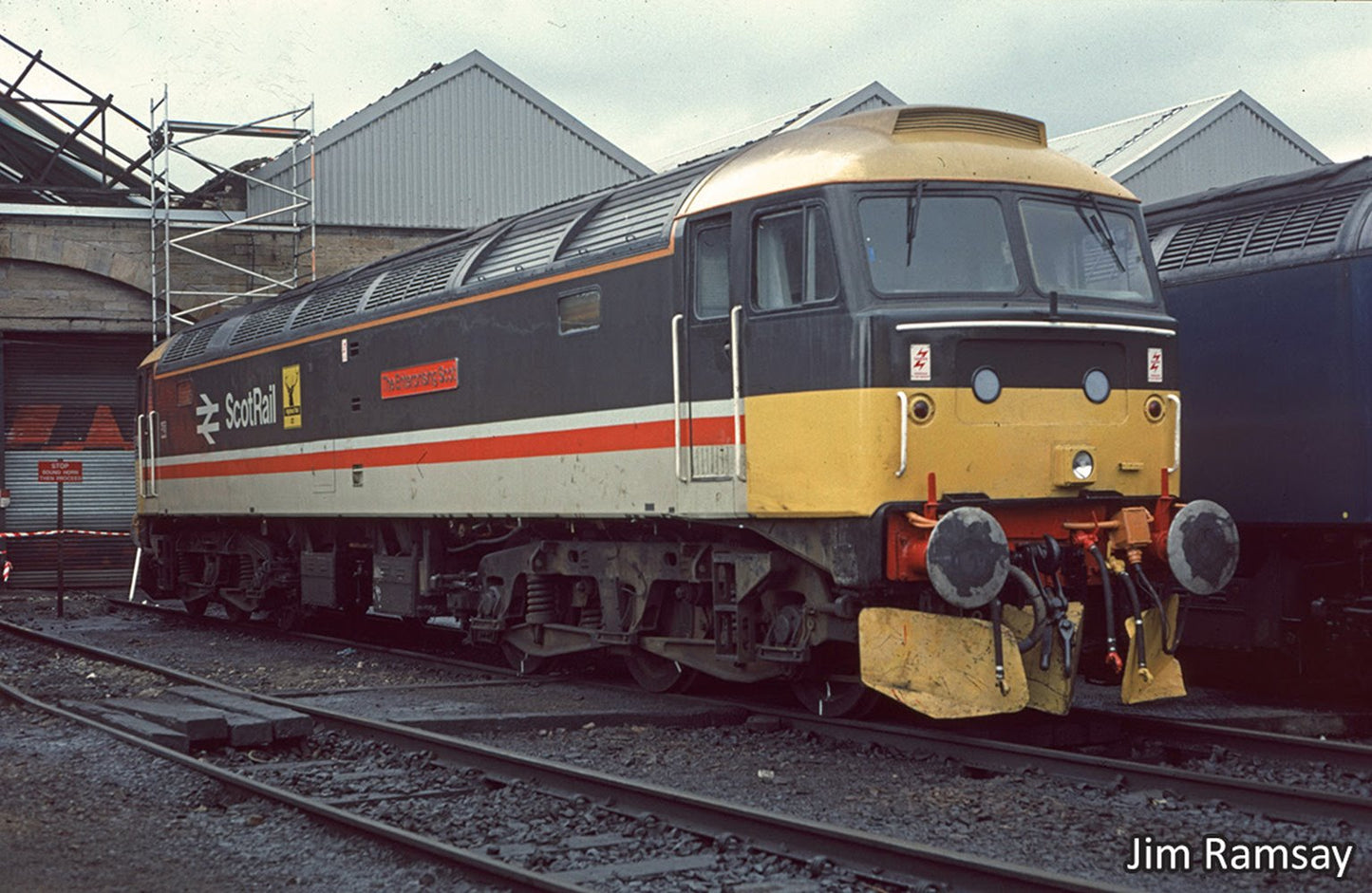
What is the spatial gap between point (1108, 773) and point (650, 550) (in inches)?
139

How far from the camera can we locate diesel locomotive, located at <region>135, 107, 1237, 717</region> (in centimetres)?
839

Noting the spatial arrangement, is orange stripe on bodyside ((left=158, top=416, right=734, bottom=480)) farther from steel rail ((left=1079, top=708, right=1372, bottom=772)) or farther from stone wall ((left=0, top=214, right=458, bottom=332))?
stone wall ((left=0, top=214, right=458, bottom=332))

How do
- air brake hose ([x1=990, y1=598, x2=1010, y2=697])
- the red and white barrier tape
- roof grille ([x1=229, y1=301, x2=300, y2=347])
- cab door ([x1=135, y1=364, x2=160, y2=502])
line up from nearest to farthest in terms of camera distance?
air brake hose ([x1=990, y1=598, x2=1010, y2=697]), roof grille ([x1=229, y1=301, x2=300, y2=347]), cab door ([x1=135, y1=364, x2=160, y2=502]), the red and white barrier tape

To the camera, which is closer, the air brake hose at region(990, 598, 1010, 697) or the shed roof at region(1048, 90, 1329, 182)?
the air brake hose at region(990, 598, 1010, 697)

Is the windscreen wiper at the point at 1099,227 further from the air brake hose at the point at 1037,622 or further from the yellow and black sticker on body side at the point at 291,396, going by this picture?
the yellow and black sticker on body side at the point at 291,396

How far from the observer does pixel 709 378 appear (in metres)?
9.40

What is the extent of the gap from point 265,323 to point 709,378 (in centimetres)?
833

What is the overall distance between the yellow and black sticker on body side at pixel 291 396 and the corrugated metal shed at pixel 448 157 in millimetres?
11207

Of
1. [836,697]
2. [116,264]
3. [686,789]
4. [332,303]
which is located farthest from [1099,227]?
[116,264]

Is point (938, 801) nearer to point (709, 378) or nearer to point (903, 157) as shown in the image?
point (709, 378)

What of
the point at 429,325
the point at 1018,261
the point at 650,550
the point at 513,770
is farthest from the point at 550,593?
the point at 1018,261

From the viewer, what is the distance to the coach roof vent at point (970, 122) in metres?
9.13

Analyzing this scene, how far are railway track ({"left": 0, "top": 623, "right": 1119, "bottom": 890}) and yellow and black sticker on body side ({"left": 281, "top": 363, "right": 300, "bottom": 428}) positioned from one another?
6.15 metres

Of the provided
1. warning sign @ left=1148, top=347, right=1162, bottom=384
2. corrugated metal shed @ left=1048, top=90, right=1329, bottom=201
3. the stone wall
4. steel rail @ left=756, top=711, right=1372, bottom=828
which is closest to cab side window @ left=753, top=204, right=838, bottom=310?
warning sign @ left=1148, top=347, right=1162, bottom=384
